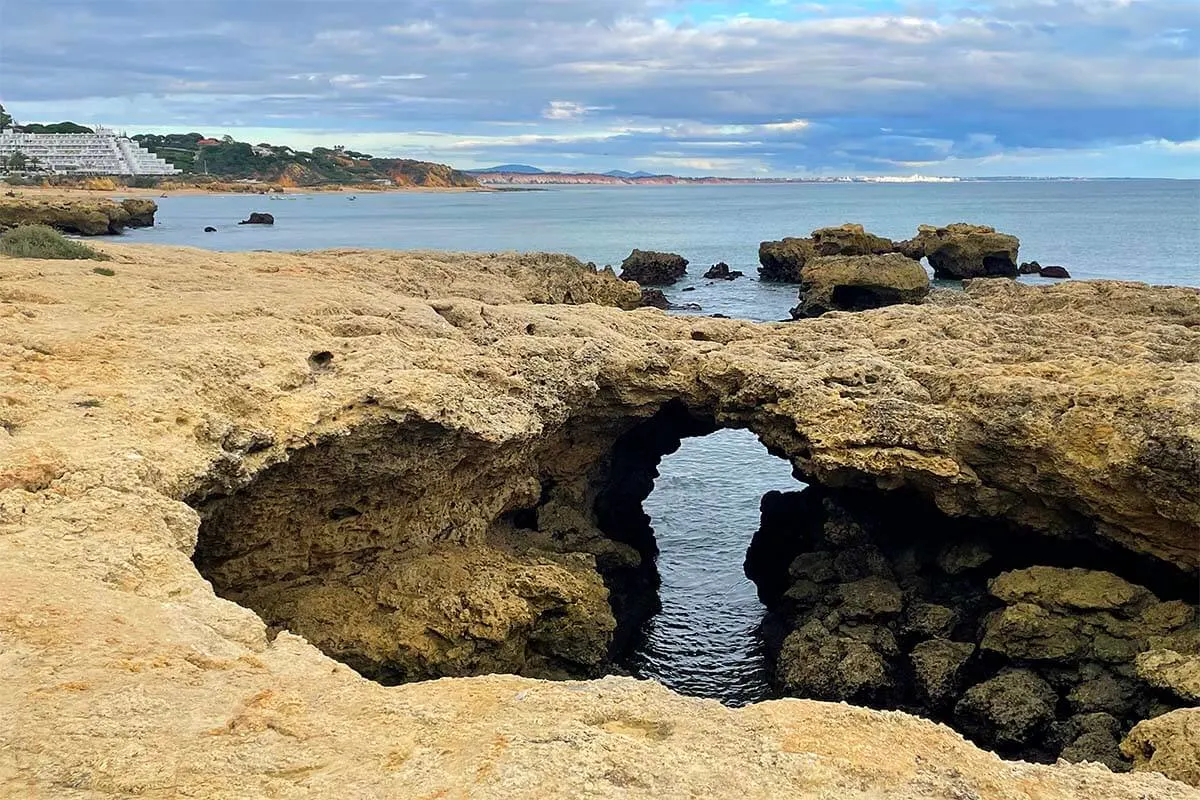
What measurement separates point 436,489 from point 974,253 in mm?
52240

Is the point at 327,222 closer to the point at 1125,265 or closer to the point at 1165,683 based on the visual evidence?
the point at 1125,265

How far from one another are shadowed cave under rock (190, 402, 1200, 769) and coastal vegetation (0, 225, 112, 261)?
1041 cm

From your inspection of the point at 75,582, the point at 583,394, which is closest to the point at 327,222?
the point at 583,394

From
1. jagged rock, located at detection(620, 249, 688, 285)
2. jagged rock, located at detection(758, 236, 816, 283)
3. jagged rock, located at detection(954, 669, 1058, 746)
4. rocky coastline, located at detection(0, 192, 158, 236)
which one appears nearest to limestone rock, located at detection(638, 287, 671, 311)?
jagged rock, located at detection(620, 249, 688, 285)

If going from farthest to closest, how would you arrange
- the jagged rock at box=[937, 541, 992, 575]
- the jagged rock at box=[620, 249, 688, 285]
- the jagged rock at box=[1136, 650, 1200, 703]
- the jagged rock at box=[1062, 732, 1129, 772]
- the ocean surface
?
the jagged rock at box=[620, 249, 688, 285], the ocean surface, the jagged rock at box=[937, 541, 992, 575], the jagged rock at box=[1062, 732, 1129, 772], the jagged rock at box=[1136, 650, 1200, 703]

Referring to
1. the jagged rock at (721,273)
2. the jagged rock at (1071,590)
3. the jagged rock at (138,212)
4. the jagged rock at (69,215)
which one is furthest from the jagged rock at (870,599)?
the jagged rock at (138,212)

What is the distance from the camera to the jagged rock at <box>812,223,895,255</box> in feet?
190

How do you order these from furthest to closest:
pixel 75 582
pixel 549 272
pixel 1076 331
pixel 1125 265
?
pixel 1125 265 → pixel 549 272 → pixel 1076 331 → pixel 75 582

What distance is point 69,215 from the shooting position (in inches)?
2410

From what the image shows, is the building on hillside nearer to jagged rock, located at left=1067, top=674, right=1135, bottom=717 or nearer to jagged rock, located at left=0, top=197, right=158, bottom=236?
jagged rock, located at left=0, top=197, right=158, bottom=236

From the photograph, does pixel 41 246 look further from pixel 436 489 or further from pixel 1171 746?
pixel 1171 746

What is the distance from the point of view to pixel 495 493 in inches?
553

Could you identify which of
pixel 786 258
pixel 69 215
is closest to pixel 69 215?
pixel 69 215

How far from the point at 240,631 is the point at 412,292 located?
39.6 ft
